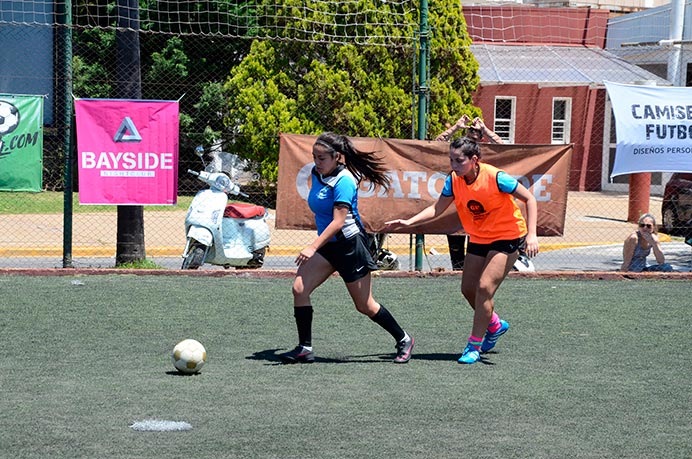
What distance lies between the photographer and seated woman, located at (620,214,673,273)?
515 inches

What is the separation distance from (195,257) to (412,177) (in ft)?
8.71

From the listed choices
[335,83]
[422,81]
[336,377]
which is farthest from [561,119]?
[336,377]

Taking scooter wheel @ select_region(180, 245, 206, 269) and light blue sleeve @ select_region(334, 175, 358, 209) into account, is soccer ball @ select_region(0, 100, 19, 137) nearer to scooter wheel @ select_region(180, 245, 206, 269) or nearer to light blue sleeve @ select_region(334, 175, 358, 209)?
scooter wheel @ select_region(180, 245, 206, 269)

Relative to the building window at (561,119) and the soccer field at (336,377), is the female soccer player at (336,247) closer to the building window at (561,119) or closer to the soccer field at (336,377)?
the soccer field at (336,377)

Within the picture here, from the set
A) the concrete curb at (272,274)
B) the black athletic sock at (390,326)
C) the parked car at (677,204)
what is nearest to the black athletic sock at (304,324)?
the black athletic sock at (390,326)

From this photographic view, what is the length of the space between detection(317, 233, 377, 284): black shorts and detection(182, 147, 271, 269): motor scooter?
4.89 m

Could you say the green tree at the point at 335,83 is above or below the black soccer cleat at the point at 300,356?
above

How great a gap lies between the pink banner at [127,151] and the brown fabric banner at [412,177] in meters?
1.28

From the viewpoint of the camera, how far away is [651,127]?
1321 centimetres

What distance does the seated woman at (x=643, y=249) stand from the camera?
13.1 metres

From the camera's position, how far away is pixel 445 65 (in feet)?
77.7

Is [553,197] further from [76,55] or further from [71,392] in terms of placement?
[76,55]

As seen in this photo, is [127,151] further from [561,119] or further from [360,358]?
[561,119]

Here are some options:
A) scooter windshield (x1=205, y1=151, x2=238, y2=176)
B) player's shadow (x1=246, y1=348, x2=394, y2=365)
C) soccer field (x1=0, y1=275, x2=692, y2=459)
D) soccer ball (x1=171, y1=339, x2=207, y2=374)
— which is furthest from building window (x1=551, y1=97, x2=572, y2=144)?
soccer ball (x1=171, y1=339, x2=207, y2=374)
